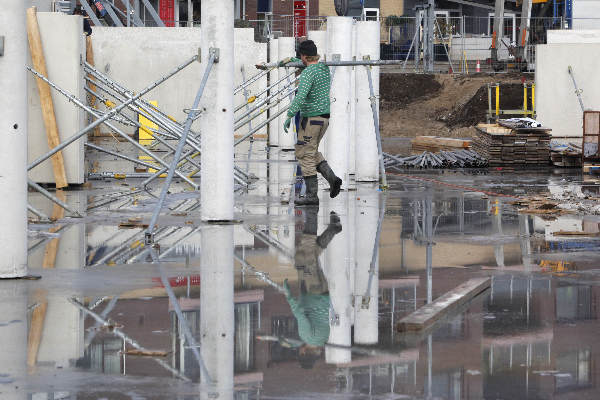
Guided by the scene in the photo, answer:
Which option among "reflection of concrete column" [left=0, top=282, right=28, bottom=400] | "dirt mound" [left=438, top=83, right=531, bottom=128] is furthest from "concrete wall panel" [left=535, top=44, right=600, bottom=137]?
"reflection of concrete column" [left=0, top=282, right=28, bottom=400]

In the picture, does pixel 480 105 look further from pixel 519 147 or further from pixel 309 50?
pixel 309 50

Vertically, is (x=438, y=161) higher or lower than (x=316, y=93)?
lower

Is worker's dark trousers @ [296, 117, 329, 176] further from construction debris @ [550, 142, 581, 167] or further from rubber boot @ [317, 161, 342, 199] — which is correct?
construction debris @ [550, 142, 581, 167]

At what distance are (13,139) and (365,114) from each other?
385 inches

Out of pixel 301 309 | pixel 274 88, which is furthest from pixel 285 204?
pixel 274 88

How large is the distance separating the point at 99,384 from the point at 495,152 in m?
18.0

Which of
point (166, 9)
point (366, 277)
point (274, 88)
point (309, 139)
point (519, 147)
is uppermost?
point (166, 9)

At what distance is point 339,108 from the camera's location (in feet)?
56.9

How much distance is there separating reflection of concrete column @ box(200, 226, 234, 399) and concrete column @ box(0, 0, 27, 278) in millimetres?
1460

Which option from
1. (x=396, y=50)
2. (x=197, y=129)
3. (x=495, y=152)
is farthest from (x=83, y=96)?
(x=396, y=50)

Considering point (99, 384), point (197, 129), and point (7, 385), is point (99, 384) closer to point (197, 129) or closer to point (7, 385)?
point (7, 385)

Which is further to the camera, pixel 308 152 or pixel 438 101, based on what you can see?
pixel 438 101

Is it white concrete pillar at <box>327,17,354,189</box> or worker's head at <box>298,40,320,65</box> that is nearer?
worker's head at <box>298,40,320,65</box>

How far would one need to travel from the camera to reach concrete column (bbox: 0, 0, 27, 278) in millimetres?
9266
